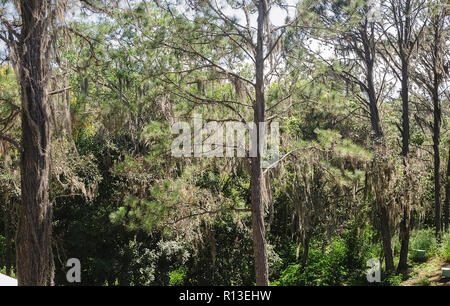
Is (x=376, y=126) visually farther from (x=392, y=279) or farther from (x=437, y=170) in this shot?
(x=392, y=279)

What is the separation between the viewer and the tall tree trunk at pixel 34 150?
5.19m

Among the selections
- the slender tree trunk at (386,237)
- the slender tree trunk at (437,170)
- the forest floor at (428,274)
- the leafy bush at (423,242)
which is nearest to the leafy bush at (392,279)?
the forest floor at (428,274)

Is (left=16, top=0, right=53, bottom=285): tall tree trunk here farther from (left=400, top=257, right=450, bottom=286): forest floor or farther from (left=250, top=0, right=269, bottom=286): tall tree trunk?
(left=400, top=257, right=450, bottom=286): forest floor

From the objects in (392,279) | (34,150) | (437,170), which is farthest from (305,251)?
(34,150)

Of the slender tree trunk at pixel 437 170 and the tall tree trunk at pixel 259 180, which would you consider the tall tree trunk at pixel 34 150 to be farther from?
the slender tree trunk at pixel 437 170

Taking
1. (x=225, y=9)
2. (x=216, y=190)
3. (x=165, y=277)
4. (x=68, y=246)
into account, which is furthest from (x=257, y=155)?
(x=68, y=246)

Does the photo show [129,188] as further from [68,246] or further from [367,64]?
[367,64]

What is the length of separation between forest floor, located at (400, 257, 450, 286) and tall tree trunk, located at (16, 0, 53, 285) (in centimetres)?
842

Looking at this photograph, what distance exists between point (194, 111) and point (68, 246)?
232 inches

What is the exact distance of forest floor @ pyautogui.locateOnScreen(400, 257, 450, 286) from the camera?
1063 cm

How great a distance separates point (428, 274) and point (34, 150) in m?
9.71

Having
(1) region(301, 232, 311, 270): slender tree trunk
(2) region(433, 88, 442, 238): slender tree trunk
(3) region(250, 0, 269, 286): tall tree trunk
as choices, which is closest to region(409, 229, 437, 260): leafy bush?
(2) region(433, 88, 442, 238): slender tree trunk

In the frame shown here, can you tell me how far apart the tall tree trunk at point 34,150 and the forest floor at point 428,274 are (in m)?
8.42

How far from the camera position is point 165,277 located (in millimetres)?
11891
